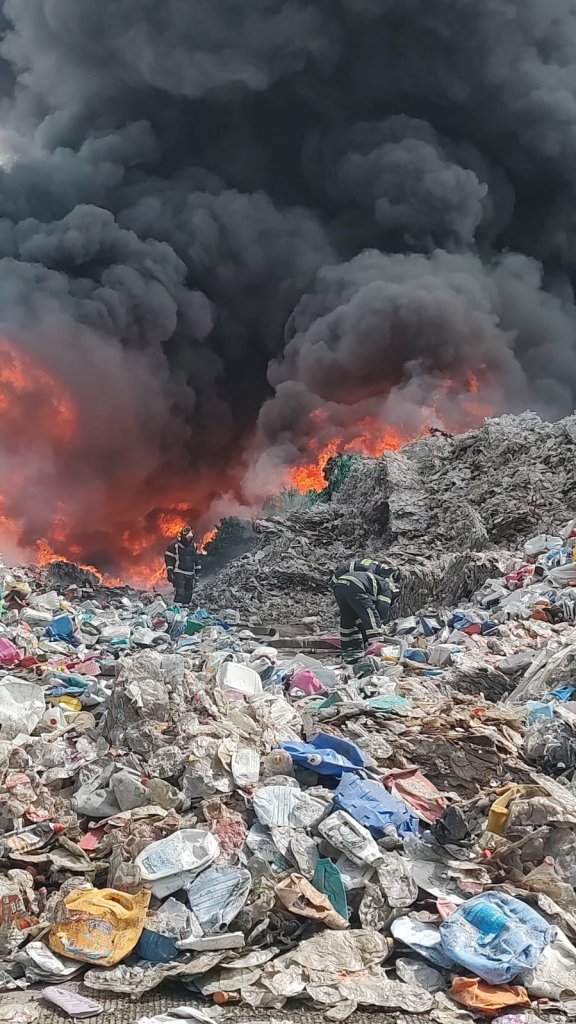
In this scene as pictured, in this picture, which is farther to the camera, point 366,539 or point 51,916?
point 366,539

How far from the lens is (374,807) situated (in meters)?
2.98

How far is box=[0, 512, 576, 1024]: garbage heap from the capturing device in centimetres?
233

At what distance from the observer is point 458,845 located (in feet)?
9.46

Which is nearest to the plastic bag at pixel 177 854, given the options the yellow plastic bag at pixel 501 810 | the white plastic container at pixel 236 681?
the yellow plastic bag at pixel 501 810

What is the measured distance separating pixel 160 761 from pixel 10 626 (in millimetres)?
5172

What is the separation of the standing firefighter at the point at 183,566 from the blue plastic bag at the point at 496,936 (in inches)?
402

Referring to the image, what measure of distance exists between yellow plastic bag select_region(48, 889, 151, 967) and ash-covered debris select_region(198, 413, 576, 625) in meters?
7.81

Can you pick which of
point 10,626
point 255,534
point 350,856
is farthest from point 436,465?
point 350,856

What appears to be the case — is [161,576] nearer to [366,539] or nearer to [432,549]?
[366,539]

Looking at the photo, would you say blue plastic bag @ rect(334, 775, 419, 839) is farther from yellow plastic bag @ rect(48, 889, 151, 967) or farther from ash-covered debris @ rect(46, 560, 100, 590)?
ash-covered debris @ rect(46, 560, 100, 590)

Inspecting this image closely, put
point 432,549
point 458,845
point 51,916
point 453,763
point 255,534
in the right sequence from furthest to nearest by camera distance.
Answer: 1. point 255,534
2. point 432,549
3. point 453,763
4. point 458,845
5. point 51,916

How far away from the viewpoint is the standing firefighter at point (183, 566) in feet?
40.8

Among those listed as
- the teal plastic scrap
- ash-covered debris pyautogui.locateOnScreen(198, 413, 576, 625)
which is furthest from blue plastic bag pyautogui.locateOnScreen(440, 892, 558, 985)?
ash-covered debris pyautogui.locateOnScreen(198, 413, 576, 625)

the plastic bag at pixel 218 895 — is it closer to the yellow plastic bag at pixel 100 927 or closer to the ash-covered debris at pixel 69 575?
the yellow plastic bag at pixel 100 927
